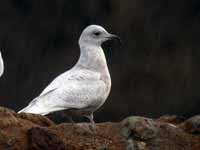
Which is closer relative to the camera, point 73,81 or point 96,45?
point 73,81

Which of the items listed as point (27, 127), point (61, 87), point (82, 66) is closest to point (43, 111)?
point (61, 87)

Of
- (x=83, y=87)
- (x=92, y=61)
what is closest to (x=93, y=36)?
(x=92, y=61)

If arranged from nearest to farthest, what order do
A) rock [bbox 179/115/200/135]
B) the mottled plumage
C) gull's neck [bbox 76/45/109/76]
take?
1. rock [bbox 179/115/200/135]
2. the mottled plumage
3. gull's neck [bbox 76/45/109/76]

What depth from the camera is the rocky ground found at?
705 cm

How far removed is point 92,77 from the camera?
10.6m

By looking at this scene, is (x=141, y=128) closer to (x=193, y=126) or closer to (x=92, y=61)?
(x=193, y=126)

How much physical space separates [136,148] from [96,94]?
3230mm

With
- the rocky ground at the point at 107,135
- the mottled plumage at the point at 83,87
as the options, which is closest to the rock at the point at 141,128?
the rocky ground at the point at 107,135

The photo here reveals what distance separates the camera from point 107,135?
7312mm

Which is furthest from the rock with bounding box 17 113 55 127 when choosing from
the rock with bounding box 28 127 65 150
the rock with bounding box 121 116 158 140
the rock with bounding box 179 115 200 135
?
the rock with bounding box 179 115 200 135

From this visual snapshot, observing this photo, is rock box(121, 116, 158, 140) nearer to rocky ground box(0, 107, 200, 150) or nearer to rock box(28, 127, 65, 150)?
rocky ground box(0, 107, 200, 150)

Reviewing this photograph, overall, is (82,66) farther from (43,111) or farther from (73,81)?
(43,111)

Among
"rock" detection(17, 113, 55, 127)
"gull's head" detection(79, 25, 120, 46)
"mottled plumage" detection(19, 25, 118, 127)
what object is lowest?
"mottled plumage" detection(19, 25, 118, 127)

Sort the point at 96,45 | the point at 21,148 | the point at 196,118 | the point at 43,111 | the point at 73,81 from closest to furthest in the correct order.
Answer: the point at 21,148 < the point at 196,118 < the point at 43,111 < the point at 73,81 < the point at 96,45
